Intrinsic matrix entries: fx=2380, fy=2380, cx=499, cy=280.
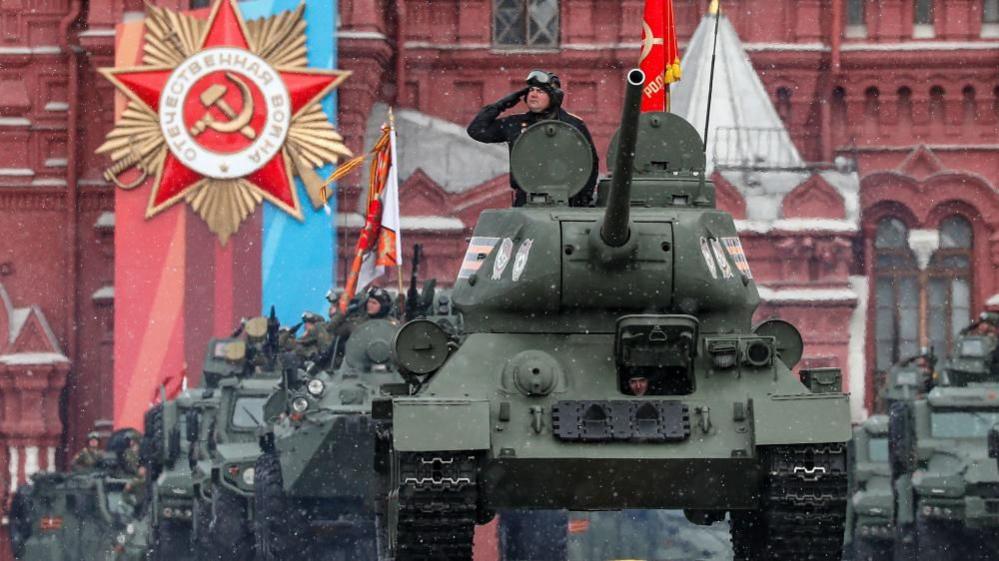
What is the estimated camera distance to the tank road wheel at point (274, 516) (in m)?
18.1

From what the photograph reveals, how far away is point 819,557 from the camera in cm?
1123

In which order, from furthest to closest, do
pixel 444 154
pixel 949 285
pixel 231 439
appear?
pixel 949 285
pixel 444 154
pixel 231 439

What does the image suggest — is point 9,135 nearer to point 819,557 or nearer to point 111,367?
point 111,367

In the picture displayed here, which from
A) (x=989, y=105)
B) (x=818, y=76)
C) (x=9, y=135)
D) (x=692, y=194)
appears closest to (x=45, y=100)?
(x=9, y=135)

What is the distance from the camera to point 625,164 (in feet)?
36.1

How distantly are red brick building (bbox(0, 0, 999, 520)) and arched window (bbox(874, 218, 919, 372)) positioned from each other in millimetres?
25

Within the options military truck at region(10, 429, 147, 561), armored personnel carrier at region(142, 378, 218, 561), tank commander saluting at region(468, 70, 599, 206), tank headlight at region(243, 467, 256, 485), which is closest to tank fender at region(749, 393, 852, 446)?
tank commander saluting at region(468, 70, 599, 206)

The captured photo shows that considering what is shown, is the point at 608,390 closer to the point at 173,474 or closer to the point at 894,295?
the point at 173,474

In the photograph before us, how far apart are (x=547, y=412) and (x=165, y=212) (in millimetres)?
17755

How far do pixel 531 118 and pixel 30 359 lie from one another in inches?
709

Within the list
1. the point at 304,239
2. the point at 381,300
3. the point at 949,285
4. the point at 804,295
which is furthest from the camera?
the point at 949,285

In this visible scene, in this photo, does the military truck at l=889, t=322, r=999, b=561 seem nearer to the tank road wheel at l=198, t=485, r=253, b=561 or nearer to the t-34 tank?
the tank road wheel at l=198, t=485, r=253, b=561

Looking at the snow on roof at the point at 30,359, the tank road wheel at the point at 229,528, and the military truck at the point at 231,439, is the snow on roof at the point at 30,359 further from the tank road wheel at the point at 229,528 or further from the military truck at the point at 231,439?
the tank road wheel at the point at 229,528

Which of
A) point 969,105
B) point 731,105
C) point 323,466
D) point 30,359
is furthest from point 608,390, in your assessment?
point 30,359
